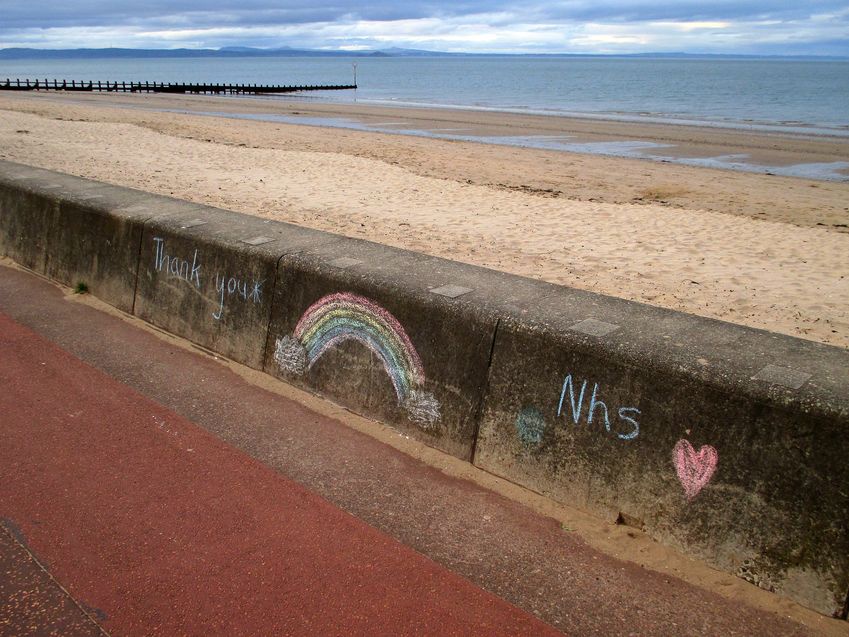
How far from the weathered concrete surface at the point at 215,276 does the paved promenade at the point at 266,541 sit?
2.23 feet

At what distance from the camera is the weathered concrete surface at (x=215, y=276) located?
538 cm

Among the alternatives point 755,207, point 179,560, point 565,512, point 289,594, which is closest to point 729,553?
point 565,512

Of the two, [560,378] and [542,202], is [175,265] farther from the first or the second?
[542,202]

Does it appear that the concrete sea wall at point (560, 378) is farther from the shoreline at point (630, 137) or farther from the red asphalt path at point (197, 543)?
the shoreline at point (630, 137)

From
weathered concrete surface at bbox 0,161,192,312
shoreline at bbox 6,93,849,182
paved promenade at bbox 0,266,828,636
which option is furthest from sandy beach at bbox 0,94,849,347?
paved promenade at bbox 0,266,828,636

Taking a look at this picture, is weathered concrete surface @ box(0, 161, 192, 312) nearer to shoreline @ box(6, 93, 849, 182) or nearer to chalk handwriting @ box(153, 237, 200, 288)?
chalk handwriting @ box(153, 237, 200, 288)

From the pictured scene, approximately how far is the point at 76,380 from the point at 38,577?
225 cm

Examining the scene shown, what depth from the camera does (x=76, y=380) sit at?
5168mm

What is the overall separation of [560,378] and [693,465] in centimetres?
75

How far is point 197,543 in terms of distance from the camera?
11.2ft

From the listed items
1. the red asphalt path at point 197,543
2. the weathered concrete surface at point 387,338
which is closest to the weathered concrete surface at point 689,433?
the weathered concrete surface at point 387,338

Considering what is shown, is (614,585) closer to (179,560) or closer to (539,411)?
(539,411)

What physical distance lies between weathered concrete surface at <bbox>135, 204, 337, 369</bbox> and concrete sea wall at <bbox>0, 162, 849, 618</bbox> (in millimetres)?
16

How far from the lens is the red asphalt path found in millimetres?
2969
